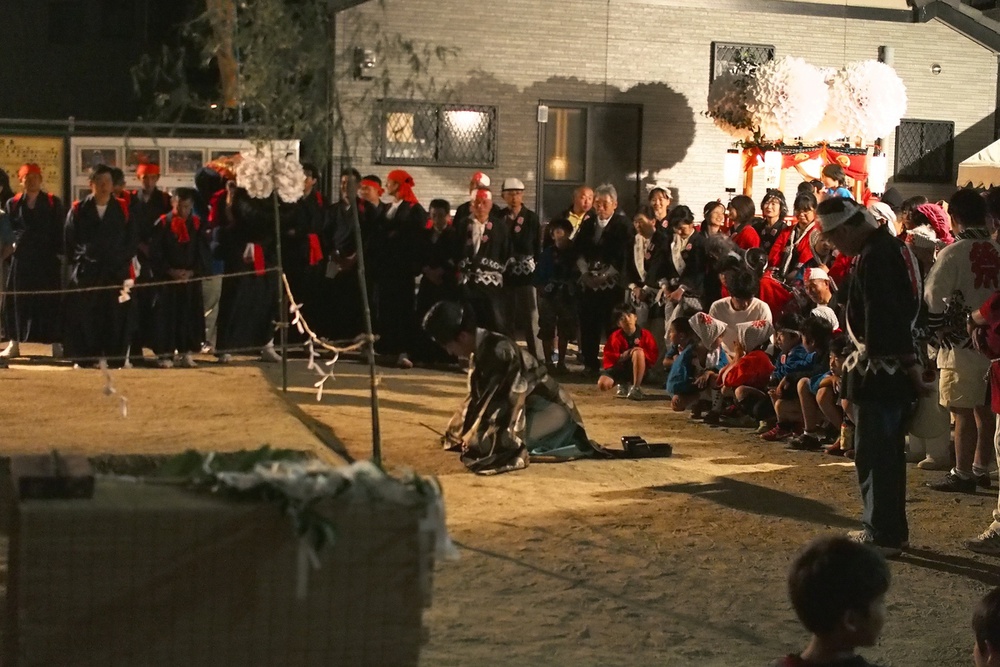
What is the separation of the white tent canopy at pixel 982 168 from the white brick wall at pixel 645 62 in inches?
31.9

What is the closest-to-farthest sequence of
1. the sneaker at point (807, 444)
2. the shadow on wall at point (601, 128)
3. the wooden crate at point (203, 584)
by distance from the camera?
the wooden crate at point (203, 584), the sneaker at point (807, 444), the shadow on wall at point (601, 128)

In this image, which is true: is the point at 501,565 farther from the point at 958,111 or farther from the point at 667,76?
the point at 958,111

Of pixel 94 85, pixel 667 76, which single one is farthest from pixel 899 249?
pixel 94 85

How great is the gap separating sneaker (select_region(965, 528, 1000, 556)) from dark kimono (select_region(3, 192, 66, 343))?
10.2 metres

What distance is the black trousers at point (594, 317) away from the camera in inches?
532

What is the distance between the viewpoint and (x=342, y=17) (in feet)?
54.9

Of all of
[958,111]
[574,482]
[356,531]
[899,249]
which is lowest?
[574,482]

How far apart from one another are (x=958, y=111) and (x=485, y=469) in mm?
13166

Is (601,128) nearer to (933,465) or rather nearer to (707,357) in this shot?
(707,357)

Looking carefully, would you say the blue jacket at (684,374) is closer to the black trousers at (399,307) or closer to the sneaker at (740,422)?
the sneaker at (740,422)

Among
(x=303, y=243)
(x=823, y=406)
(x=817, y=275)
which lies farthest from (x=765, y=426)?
(x=303, y=243)

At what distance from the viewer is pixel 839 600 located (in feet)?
9.68

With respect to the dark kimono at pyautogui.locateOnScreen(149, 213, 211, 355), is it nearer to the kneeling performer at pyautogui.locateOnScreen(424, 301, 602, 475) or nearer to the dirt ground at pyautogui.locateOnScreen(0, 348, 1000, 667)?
the dirt ground at pyautogui.locateOnScreen(0, 348, 1000, 667)

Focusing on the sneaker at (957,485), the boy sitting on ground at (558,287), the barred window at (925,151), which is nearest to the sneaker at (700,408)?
the boy sitting on ground at (558,287)
